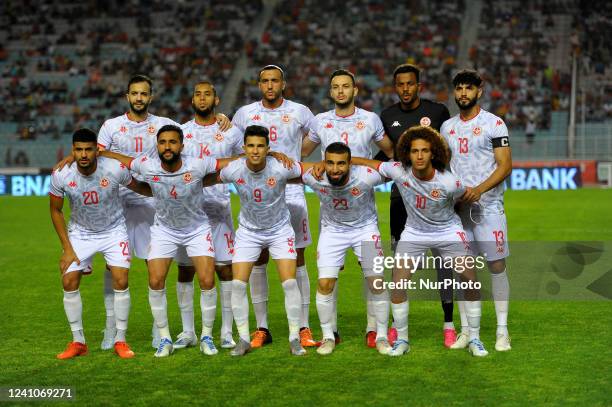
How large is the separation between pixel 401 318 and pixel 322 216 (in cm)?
118

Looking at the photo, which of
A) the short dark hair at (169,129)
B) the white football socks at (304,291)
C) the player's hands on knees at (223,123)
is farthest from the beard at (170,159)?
the white football socks at (304,291)

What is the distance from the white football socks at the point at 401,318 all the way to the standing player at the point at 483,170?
490mm

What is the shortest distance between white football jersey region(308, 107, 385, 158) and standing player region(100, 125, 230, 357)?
1.03m

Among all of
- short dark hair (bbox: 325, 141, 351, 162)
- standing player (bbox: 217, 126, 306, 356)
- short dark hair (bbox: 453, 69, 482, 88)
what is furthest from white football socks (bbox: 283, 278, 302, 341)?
short dark hair (bbox: 453, 69, 482, 88)

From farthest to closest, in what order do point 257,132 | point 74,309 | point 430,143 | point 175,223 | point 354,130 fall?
point 354,130 < point 175,223 < point 74,309 < point 257,132 < point 430,143

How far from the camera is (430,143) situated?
8070mm

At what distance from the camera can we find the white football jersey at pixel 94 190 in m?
8.44

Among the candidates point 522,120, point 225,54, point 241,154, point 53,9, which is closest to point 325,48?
point 225,54

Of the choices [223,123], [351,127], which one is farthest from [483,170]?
[223,123]

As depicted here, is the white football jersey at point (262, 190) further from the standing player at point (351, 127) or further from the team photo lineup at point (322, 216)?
the standing player at point (351, 127)

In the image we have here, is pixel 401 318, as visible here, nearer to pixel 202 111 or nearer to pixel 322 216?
pixel 322 216

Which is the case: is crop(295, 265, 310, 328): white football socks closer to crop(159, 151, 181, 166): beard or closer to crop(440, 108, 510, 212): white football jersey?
crop(159, 151, 181, 166): beard

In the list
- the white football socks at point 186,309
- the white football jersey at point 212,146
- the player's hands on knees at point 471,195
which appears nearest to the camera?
the player's hands on knees at point 471,195

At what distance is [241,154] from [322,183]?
1.22 metres
